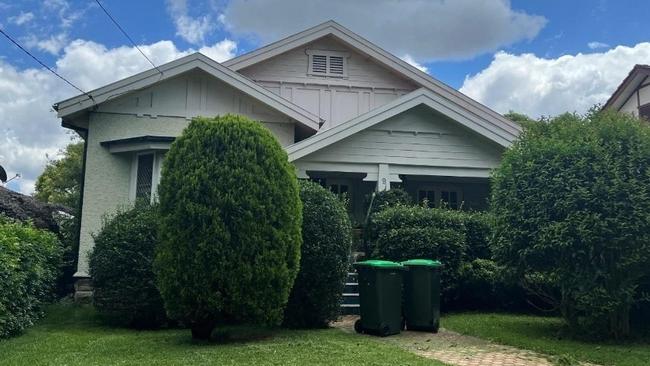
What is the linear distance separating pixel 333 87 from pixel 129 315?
994 cm

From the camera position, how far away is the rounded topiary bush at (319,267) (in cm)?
895

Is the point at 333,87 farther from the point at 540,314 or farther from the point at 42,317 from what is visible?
the point at 42,317

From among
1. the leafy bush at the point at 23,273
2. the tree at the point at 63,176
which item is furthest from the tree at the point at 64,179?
the leafy bush at the point at 23,273

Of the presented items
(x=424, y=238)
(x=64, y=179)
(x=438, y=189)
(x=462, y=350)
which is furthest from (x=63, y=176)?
(x=462, y=350)

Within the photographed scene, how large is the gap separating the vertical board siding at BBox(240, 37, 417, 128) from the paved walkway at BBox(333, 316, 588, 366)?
9.16 metres

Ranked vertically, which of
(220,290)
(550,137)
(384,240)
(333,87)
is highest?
(333,87)

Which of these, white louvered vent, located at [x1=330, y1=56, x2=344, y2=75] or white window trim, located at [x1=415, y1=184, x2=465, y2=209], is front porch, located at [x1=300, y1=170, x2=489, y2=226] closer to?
white window trim, located at [x1=415, y1=184, x2=465, y2=209]

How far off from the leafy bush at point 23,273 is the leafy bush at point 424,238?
6.22m

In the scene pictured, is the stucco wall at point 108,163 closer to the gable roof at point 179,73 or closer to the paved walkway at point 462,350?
the gable roof at point 179,73

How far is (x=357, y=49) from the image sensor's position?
1722cm

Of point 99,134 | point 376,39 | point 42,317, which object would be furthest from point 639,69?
point 42,317

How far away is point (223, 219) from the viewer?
739 cm

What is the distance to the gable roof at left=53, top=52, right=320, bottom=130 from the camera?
12.9m

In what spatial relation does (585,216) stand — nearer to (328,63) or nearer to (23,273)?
(23,273)
